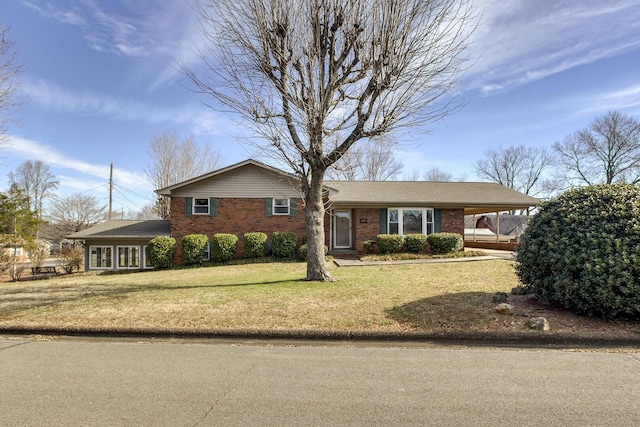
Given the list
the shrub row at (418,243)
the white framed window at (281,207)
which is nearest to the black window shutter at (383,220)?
the shrub row at (418,243)

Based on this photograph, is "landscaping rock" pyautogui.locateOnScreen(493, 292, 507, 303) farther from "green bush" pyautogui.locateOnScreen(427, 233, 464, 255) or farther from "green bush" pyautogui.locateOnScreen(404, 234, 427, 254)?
"green bush" pyautogui.locateOnScreen(427, 233, 464, 255)

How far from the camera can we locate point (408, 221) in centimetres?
1852

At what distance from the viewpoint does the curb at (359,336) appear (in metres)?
5.12

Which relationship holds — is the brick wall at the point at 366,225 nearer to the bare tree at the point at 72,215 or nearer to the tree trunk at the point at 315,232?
the tree trunk at the point at 315,232

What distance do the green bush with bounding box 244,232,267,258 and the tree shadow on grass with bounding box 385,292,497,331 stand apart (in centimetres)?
1154

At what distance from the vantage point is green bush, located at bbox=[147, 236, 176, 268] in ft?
56.0

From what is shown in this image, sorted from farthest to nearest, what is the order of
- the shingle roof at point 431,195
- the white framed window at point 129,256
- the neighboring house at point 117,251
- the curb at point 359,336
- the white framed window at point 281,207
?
the white framed window at point 129,256, the neighboring house at point 117,251, the white framed window at point 281,207, the shingle roof at point 431,195, the curb at point 359,336

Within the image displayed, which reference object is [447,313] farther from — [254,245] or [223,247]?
[223,247]

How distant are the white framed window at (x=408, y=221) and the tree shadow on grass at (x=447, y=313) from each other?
11.1 meters

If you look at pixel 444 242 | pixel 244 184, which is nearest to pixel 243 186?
pixel 244 184

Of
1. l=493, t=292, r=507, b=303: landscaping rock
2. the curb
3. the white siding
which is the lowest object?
the curb

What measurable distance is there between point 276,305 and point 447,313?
3.07 m

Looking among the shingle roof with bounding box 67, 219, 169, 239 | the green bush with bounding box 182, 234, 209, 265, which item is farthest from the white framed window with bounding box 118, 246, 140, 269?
the green bush with bounding box 182, 234, 209, 265

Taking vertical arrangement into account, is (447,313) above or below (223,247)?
below
